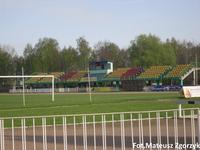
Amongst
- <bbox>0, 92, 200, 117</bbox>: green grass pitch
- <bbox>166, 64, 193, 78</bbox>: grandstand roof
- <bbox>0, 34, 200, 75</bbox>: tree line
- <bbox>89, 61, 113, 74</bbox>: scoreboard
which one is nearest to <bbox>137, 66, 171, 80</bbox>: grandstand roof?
<bbox>166, 64, 193, 78</bbox>: grandstand roof

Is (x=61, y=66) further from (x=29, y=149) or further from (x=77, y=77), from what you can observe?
(x=29, y=149)

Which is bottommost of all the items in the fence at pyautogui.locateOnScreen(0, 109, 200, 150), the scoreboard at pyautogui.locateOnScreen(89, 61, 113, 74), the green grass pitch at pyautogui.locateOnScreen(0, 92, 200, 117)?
the green grass pitch at pyautogui.locateOnScreen(0, 92, 200, 117)

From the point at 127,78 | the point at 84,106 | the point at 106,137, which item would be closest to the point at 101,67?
the point at 127,78

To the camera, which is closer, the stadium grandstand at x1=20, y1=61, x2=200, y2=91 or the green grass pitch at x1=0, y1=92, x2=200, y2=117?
the green grass pitch at x1=0, y1=92, x2=200, y2=117

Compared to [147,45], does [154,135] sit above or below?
below

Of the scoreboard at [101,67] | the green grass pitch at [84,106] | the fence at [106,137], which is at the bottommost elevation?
the green grass pitch at [84,106]

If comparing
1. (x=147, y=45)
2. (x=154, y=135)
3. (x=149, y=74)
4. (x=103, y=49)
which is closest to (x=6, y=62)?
(x=103, y=49)

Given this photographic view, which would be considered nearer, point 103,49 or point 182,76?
point 182,76

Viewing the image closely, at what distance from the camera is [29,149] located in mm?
12219

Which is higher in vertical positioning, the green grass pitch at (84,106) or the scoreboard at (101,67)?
the scoreboard at (101,67)

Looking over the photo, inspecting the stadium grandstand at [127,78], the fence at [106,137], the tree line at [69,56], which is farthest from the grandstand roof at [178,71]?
the fence at [106,137]

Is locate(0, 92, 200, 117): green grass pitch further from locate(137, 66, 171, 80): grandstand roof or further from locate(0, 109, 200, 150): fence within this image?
locate(137, 66, 171, 80): grandstand roof

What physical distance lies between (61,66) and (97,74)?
31.9m

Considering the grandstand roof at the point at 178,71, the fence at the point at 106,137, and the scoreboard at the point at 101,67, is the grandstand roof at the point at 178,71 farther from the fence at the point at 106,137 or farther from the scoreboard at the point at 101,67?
the fence at the point at 106,137
